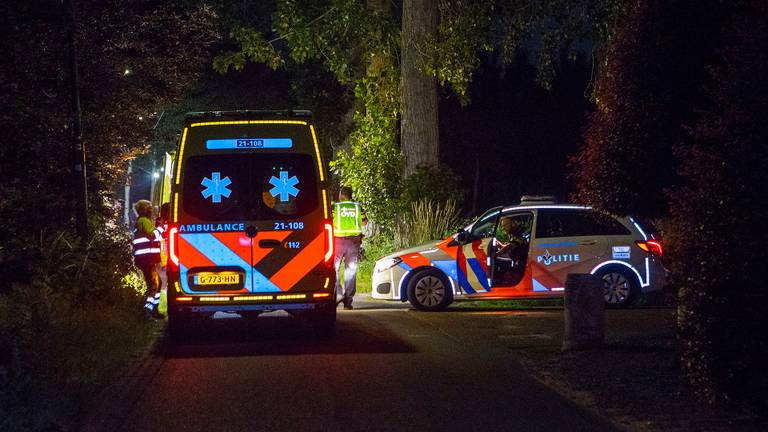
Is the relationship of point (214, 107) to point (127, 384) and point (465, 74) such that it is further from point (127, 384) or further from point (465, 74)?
point (127, 384)

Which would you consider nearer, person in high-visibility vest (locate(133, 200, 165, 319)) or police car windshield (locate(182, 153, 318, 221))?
police car windshield (locate(182, 153, 318, 221))

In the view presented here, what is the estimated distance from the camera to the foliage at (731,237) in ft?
28.0

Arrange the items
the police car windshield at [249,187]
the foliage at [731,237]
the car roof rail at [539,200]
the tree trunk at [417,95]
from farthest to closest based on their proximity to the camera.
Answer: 1. the tree trunk at [417,95]
2. the car roof rail at [539,200]
3. the police car windshield at [249,187]
4. the foliage at [731,237]

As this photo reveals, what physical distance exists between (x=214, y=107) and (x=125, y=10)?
1248 inches

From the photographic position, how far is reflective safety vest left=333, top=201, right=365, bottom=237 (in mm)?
19062

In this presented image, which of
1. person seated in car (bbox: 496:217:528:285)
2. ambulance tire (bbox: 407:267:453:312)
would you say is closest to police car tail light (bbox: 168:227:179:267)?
ambulance tire (bbox: 407:267:453:312)

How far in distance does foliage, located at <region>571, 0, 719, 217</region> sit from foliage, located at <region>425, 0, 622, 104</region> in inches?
570

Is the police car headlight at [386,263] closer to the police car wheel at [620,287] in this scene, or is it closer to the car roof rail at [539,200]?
the car roof rail at [539,200]

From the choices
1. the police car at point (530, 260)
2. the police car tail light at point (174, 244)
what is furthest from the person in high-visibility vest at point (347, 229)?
the police car tail light at point (174, 244)

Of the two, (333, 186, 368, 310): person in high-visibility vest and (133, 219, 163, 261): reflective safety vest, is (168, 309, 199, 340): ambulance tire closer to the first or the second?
(133, 219, 163, 261): reflective safety vest

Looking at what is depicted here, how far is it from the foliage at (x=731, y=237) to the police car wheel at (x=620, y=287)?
401 inches

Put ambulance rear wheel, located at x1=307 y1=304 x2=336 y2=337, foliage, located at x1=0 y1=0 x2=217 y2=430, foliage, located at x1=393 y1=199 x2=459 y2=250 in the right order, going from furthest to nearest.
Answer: foliage, located at x1=393 y1=199 x2=459 y2=250, ambulance rear wheel, located at x1=307 y1=304 x2=336 y2=337, foliage, located at x1=0 y1=0 x2=217 y2=430

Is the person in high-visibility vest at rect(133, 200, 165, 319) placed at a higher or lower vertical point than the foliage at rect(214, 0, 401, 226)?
lower

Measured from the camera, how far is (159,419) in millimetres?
9539
